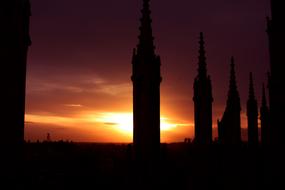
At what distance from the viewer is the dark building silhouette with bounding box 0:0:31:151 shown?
6.46 meters

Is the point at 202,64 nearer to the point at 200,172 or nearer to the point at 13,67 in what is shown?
the point at 200,172

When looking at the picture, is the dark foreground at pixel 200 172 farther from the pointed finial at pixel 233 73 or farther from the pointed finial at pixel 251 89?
the pointed finial at pixel 251 89

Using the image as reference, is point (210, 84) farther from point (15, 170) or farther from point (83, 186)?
point (83, 186)

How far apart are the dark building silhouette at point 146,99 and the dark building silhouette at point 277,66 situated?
785 cm

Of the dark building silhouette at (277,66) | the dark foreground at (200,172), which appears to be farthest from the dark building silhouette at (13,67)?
the dark building silhouette at (277,66)

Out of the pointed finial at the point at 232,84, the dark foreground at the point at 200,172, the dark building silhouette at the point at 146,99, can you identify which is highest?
the pointed finial at the point at 232,84

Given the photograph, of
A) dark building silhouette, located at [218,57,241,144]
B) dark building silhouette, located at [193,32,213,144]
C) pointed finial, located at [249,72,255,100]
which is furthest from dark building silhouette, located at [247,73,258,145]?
dark building silhouette, located at [193,32,213,144]

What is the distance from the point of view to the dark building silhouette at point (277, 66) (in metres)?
14.7

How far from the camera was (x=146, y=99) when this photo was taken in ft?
29.3

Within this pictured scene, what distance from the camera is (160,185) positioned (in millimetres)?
9180

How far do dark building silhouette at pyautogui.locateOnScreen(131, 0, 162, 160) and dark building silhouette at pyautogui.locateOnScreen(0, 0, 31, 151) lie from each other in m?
3.09

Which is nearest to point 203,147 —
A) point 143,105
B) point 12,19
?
point 143,105

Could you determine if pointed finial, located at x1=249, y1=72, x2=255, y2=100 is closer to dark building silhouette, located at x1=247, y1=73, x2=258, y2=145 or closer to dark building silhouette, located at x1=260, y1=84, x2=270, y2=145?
dark building silhouette, located at x1=247, y1=73, x2=258, y2=145

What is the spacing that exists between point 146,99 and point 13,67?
353 centimetres
